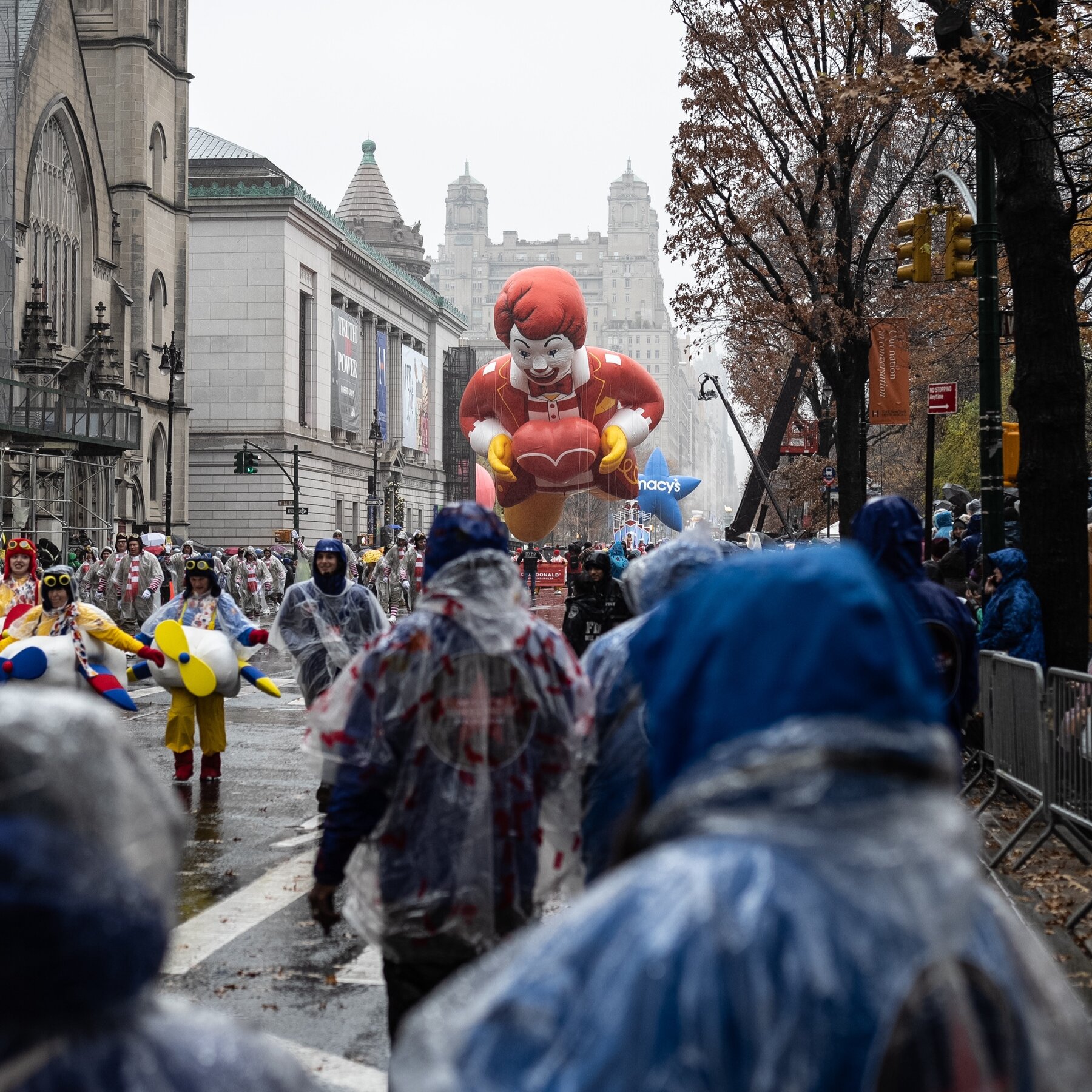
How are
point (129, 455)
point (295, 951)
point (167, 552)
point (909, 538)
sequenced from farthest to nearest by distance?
1. point (129, 455)
2. point (167, 552)
3. point (295, 951)
4. point (909, 538)

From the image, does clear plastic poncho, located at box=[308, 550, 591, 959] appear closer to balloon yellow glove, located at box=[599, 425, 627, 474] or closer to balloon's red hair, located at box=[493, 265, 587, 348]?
balloon's red hair, located at box=[493, 265, 587, 348]

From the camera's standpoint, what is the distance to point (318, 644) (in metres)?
10.2

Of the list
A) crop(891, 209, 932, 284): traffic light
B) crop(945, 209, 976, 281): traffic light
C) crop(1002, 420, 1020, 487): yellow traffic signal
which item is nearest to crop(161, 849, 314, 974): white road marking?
crop(1002, 420, 1020, 487): yellow traffic signal

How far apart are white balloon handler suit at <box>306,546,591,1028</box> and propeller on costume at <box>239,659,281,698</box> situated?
22.5ft

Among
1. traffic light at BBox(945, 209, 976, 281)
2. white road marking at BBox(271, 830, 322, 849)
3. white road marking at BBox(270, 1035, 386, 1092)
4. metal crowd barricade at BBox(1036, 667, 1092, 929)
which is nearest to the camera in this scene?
white road marking at BBox(270, 1035, 386, 1092)

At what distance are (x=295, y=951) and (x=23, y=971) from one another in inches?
218

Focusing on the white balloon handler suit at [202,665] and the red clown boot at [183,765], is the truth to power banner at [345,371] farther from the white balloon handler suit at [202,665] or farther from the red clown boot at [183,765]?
the red clown boot at [183,765]

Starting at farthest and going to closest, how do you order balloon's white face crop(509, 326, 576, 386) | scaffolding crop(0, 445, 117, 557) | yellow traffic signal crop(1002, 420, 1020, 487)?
1. scaffolding crop(0, 445, 117, 557)
2. balloon's white face crop(509, 326, 576, 386)
3. yellow traffic signal crop(1002, 420, 1020, 487)

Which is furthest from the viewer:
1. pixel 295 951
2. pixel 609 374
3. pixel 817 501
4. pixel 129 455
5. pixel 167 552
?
pixel 129 455

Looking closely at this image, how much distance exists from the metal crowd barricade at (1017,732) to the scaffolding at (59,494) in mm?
30781

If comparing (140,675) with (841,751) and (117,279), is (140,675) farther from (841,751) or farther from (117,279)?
(117,279)

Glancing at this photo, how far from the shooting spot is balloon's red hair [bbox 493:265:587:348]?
17.5m

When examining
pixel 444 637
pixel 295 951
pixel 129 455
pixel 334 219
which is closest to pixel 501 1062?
pixel 444 637

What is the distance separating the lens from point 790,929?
1465 millimetres
